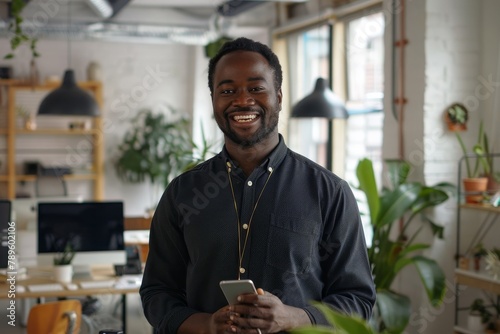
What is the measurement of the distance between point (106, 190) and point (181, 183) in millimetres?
8017

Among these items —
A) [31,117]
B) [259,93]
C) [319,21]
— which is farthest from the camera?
[31,117]

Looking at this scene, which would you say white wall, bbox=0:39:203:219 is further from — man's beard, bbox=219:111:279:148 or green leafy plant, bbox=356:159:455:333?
man's beard, bbox=219:111:279:148

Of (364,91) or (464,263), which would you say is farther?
(364,91)

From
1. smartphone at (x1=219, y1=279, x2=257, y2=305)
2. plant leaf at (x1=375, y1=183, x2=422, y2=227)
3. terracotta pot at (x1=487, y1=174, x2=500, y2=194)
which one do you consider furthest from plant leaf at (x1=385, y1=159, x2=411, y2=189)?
smartphone at (x1=219, y1=279, x2=257, y2=305)

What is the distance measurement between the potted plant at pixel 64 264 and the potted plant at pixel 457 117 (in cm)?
256

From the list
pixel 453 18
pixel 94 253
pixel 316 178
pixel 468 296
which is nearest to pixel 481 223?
pixel 468 296

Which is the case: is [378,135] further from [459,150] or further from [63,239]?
[63,239]

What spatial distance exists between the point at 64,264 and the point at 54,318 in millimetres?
1003

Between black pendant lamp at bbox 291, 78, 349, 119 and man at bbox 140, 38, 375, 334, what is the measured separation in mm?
3213

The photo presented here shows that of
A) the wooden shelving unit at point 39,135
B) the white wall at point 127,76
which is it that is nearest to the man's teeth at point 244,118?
the wooden shelving unit at point 39,135

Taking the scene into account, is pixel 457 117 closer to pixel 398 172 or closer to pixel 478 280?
pixel 398 172

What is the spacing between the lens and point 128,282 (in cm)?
479

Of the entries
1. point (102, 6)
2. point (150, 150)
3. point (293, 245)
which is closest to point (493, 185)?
point (293, 245)

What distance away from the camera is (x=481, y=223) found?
4.96m
